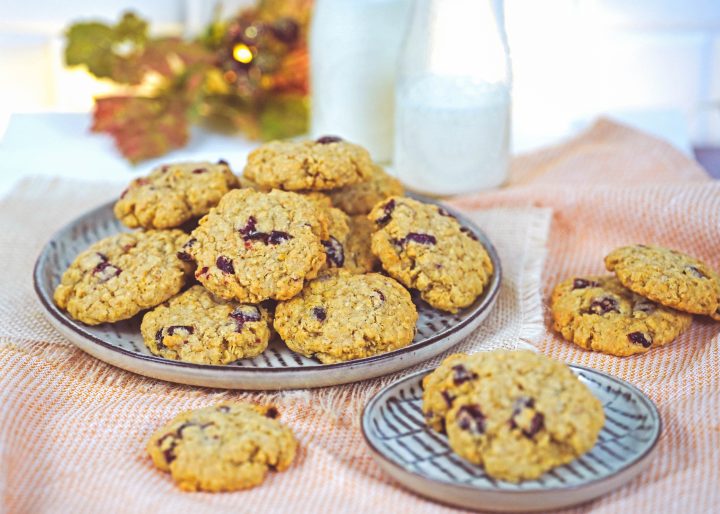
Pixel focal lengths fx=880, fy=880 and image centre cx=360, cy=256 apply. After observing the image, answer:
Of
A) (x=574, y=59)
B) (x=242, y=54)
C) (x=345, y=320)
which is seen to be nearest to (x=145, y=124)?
(x=242, y=54)

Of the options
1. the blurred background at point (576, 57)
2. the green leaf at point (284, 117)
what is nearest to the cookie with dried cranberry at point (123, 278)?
the green leaf at point (284, 117)

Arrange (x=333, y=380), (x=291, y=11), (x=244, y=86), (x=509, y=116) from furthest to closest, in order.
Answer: (x=291, y=11) < (x=244, y=86) < (x=509, y=116) < (x=333, y=380)

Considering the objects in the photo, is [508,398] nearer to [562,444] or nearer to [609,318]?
[562,444]

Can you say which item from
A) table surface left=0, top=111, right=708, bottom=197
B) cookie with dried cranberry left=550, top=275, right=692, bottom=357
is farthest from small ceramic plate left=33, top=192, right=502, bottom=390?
table surface left=0, top=111, right=708, bottom=197

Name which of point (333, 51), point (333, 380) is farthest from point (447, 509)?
point (333, 51)

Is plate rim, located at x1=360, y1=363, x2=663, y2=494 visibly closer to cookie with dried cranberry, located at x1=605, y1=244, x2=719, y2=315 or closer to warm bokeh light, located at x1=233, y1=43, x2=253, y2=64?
cookie with dried cranberry, located at x1=605, y1=244, x2=719, y2=315

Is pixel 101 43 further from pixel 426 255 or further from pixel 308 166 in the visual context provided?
pixel 426 255
